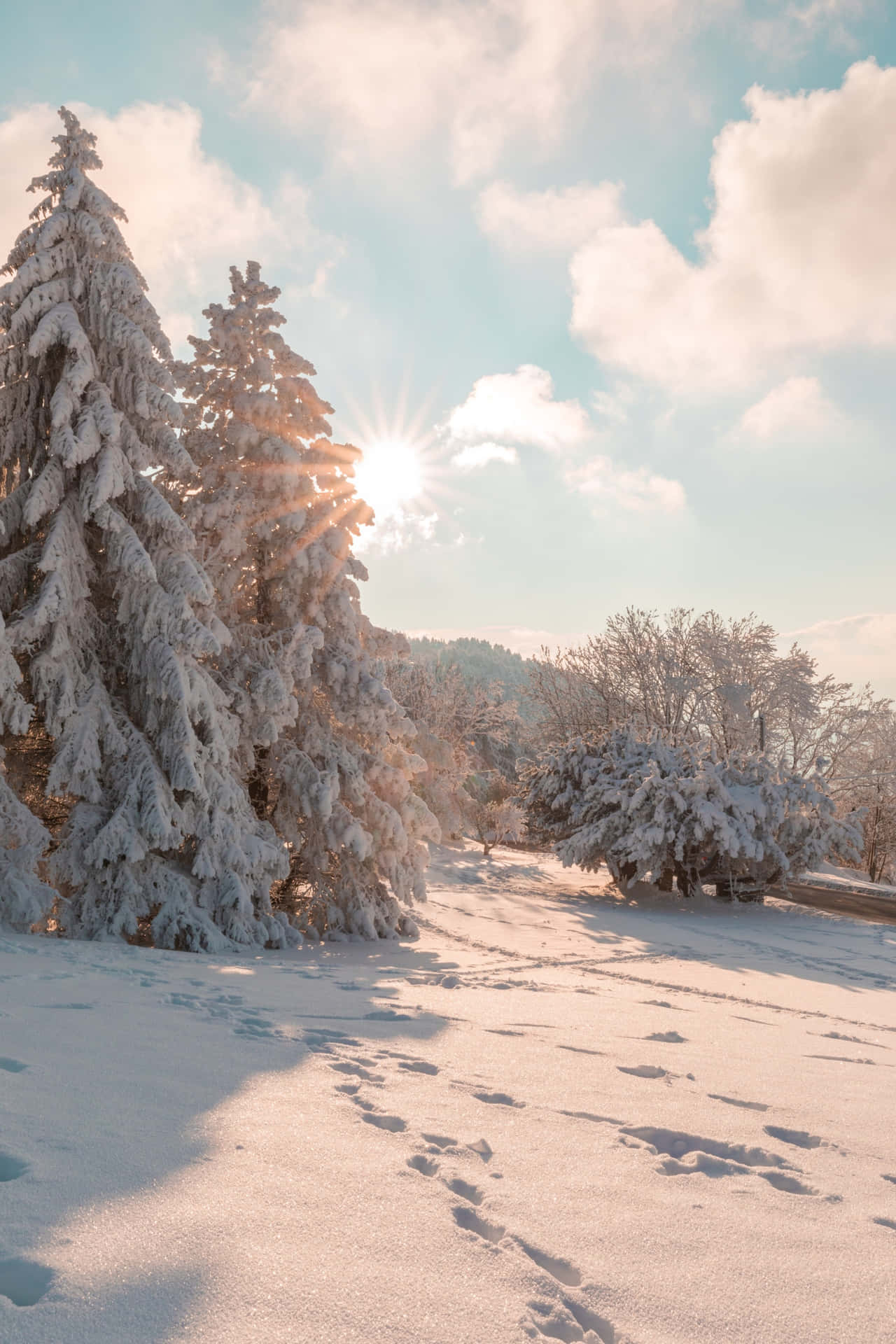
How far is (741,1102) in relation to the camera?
161 inches

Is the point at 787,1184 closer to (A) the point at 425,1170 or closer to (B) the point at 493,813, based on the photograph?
(A) the point at 425,1170

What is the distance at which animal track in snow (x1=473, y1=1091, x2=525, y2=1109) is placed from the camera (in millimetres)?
3775

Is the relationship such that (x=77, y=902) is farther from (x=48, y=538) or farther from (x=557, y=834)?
(x=557, y=834)

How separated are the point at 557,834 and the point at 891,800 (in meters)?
24.3

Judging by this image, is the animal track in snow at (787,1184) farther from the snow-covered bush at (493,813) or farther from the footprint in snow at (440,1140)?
the snow-covered bush at (493,813)

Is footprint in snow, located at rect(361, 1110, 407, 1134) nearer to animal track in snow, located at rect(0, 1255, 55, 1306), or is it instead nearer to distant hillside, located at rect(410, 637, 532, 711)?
animal track in snow, located at rect(0, 1255, 55, 1306)

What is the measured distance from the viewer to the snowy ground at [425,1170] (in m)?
2.01

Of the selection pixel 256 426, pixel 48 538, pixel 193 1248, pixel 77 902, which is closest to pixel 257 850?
pixel 77 902

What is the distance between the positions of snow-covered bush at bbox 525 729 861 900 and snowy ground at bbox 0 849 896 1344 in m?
9.55

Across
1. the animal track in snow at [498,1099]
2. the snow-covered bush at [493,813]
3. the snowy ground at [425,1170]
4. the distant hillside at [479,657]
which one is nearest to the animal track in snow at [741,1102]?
the snowy ground at [425,1170]

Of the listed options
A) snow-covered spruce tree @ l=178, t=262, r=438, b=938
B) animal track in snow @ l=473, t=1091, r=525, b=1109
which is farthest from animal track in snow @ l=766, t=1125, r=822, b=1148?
snow-covered spruce tree @ l=178, t=262, r=438, b=938

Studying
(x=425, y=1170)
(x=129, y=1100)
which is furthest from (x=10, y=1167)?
(x=425, y=1170)

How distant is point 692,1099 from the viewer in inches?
160

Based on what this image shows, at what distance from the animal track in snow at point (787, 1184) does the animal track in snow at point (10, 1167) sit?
107 inches
